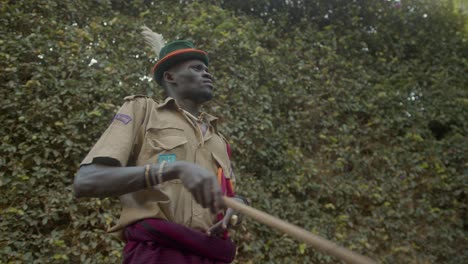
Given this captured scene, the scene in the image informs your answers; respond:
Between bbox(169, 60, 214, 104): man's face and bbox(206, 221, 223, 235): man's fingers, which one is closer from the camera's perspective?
bbox(206, 221, 223, 235): man's fingers

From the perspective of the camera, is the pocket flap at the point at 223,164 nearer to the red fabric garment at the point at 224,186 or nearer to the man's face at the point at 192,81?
the red fabric garment at the point at 224,186

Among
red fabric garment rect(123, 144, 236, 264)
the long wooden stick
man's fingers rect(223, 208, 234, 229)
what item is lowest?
red fabric garment rect(123, 144, 236, 264)

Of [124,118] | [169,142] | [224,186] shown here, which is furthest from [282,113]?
[124,118]

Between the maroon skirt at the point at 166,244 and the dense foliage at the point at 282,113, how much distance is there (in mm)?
2114

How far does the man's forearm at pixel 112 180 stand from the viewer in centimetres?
191

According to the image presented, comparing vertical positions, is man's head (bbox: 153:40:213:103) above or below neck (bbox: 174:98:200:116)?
above

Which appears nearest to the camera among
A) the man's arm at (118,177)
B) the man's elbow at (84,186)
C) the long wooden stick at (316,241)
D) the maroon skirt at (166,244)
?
the long wooden stick at (316,241)

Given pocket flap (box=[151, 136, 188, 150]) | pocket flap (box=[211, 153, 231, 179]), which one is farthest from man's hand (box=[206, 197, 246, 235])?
pocket flap (box=[151, 136, 188, 150])

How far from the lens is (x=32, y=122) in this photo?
446cm

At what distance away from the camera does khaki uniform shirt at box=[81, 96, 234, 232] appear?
2094 mm

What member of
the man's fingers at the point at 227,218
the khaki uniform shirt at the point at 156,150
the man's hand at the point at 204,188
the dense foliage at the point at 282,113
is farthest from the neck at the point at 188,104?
the dense foliage at the point at 282,113

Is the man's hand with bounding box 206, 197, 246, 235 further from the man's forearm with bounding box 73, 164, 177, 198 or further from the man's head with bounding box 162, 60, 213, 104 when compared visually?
the man's head with bounding box 162, 60, 213, 104

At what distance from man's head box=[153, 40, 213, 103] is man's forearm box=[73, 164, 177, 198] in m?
0.81

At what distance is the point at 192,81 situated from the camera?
265cm
